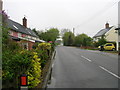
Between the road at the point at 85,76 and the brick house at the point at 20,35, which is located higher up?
the brick house at the point at 20,35

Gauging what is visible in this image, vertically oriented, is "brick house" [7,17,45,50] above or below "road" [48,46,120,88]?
above

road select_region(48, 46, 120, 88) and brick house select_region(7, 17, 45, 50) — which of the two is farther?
brick house select_region(7, 17, 45, 50)

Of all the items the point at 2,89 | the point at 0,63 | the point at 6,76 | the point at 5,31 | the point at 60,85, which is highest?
the point at 5,31

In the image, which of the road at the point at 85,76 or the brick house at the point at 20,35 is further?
the brick house at the point at 20,35

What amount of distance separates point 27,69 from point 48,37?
226 ft

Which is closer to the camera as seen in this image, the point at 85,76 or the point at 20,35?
the point at 85,76

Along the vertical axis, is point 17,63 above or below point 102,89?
above

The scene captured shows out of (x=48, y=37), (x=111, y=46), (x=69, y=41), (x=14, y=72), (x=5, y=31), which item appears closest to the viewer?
(x=14, y=72)

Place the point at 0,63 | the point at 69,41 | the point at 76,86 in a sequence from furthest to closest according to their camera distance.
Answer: the point at 69,41 < the point at 76,86 < the point at 0,63

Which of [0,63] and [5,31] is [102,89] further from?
[5,31]

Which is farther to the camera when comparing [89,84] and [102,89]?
[89,84]

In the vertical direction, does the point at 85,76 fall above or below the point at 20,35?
below

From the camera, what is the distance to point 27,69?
4.10 metres

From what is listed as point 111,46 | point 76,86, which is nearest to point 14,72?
point 76,86
